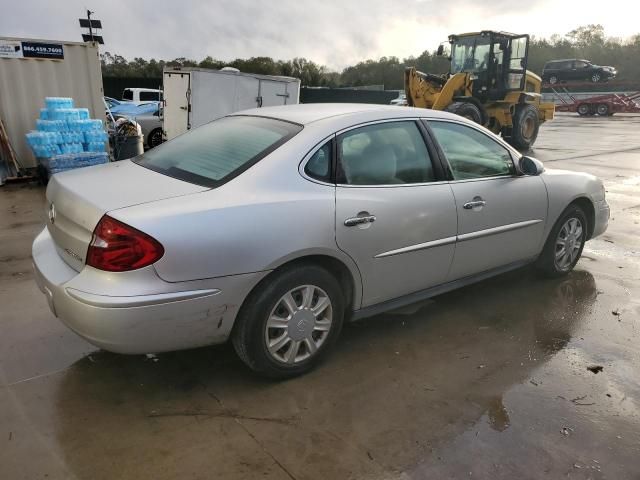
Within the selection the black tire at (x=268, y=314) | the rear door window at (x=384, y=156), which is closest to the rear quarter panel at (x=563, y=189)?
the rear door window at (x=384, y=156)

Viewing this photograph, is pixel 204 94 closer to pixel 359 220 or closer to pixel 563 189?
pixel 563 189

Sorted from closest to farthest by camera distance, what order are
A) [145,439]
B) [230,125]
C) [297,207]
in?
1. [145,439]
2. [297,207]
3. [230,125]

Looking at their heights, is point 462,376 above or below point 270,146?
below

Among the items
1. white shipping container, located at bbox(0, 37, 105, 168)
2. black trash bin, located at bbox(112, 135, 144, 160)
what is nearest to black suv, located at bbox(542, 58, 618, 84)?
black trash bin, located at bbox(112, 135, 144, 160)

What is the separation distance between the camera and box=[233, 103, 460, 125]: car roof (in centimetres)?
329

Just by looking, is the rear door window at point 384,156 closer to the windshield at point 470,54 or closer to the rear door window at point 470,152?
the rear door window at point 470,152

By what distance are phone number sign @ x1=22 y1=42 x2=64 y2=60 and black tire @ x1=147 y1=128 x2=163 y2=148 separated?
438cm

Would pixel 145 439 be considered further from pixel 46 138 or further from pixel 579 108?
pixel 579 108

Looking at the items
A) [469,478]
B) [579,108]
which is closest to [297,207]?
[469,478]

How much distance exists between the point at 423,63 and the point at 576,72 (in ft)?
71.1

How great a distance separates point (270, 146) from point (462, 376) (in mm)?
1781

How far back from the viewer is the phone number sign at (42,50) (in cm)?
912

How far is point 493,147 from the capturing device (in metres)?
4.00

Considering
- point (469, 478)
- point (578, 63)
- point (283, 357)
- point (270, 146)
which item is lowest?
point (469, 478)
